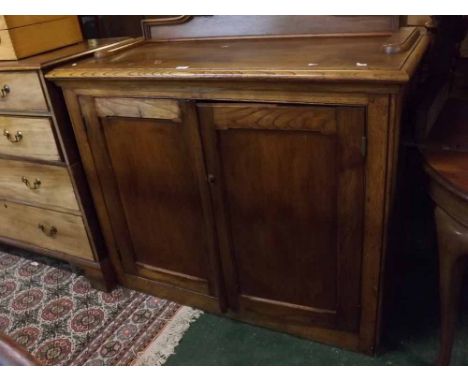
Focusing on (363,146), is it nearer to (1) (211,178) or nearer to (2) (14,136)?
(1) (211,178)

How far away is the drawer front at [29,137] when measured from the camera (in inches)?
52.8

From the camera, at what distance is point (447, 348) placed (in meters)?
1.09

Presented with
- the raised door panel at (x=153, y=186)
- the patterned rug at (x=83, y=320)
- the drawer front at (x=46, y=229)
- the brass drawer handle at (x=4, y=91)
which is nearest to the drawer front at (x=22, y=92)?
the brass drawer handle at (x=4, y=91)

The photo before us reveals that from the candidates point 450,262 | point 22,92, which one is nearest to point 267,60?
point 450,262

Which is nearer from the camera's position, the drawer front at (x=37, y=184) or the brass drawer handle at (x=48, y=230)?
the drawer front at (x=37, y=184)

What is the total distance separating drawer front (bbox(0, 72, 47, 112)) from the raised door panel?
0.50ft

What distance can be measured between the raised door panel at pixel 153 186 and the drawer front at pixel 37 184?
15cm

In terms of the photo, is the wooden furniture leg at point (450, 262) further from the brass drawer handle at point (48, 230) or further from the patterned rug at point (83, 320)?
the brass drawer handle at point (48, 230)

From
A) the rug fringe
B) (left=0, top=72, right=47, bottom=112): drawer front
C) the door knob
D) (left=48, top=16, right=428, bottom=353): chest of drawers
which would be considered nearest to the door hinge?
(left=48, top=16, right=428, bottom=353): chest of drawers

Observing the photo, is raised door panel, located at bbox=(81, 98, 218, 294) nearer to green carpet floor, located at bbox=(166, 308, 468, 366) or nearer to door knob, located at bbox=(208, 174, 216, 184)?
door knob, located at bbox=(208, 174, 216, 184)

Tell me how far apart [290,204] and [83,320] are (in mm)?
830

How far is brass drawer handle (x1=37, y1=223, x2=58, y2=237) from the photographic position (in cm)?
155

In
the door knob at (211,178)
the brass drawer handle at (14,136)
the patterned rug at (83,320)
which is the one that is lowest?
the patterned rug at (83,320)
